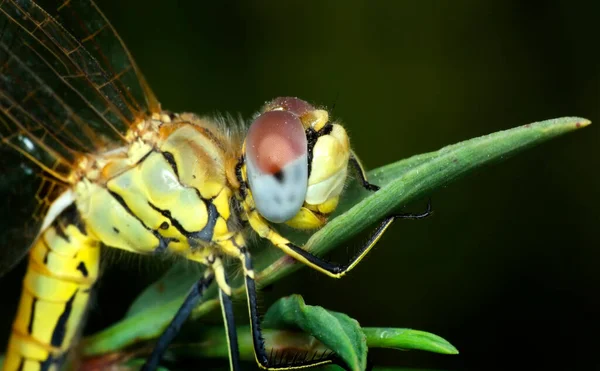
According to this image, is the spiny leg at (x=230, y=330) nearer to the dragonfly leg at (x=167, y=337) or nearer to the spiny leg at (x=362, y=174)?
the dragonfly leg at (x=167, y=337)

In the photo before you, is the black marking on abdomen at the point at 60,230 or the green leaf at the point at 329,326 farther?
the black marking on abdomen at the point at 60,230

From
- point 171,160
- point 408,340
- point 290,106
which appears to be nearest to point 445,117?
point 290,106

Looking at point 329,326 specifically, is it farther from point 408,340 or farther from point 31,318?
point 31,318

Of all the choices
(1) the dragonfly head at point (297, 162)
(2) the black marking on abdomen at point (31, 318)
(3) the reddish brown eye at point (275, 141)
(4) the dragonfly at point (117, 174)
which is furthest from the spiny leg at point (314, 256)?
(2) the black marking on abdomen at point (31, 318)

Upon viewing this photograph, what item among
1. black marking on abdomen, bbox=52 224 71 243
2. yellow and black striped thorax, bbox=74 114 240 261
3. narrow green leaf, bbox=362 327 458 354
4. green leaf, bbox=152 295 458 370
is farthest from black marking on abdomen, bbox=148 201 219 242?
narrow green leaf, bbox=362 327 458 354

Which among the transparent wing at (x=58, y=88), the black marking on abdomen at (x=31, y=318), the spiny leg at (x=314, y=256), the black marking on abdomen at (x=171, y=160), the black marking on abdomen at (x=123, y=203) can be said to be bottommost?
the spiny leg at (x=314, y=256)

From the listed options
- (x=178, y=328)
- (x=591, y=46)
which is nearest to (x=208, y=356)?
(x=178, y=328)
